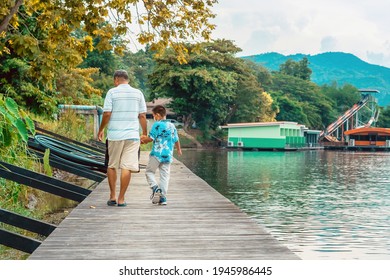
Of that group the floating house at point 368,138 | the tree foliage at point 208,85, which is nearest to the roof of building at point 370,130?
the floating house at point 368,138

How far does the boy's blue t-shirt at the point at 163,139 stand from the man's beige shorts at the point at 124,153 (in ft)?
1.54

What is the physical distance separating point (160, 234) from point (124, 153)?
176 centimetres

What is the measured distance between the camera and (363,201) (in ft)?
57.4

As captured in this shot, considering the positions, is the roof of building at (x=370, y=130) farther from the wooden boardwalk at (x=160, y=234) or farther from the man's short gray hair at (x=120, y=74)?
the man's short gray hair at (x=120, y=74)

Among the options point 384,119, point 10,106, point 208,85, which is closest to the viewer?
point 10,106

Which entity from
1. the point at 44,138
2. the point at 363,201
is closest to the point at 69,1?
the point at 44,138

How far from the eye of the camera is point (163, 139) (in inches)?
326

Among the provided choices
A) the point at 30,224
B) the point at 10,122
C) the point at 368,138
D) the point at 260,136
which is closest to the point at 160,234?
the point at 30,224

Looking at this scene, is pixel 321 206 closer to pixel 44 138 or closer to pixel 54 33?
pixel 44 138

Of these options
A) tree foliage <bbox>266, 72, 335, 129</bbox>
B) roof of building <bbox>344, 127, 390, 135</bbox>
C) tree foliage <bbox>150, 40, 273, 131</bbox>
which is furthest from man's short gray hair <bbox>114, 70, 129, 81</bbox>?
tree foliage <bbox>266, 72, 335, 129</bbox>

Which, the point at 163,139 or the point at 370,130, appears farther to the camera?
the point at 370,130

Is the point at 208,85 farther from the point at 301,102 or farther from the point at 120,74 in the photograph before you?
the point at 120,74

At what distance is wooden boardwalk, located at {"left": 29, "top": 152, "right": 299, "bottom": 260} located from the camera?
209 inches
